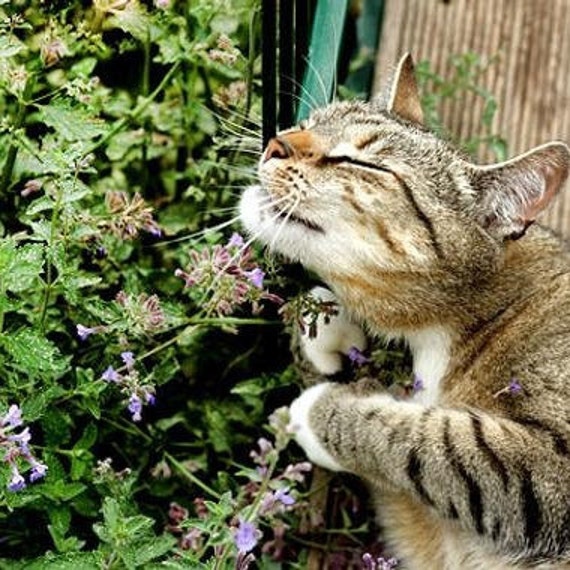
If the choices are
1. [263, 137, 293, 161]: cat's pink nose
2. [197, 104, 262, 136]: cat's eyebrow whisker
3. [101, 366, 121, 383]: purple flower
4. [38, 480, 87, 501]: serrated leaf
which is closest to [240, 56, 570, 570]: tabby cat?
[263, 137, 293, 161]: cat's pink nose

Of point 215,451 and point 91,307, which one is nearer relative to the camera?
point 91,307

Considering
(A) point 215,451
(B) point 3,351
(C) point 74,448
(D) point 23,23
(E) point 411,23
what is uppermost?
(D) point 23,23

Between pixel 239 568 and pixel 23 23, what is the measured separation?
1032mm

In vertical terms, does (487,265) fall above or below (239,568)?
above

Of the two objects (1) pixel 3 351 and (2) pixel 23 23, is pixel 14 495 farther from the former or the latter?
(2) pixel 23 23

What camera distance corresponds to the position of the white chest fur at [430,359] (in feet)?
9.34

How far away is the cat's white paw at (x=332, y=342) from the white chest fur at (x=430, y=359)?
141mm

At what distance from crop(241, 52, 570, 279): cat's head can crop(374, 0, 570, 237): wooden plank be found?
983 millimetres

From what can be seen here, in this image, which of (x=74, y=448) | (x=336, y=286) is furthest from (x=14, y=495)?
(x=336, y=286)

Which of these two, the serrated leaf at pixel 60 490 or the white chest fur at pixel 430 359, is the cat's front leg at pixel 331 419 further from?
the serrated leaf at pixel 60 490

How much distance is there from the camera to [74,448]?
101 inches

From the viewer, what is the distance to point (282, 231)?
2713 mm

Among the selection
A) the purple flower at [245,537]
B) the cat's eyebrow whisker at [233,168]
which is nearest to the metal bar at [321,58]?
the cat's eyebrow whisker at [233,168]

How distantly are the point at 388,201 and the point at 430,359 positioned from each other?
37 centimetres
